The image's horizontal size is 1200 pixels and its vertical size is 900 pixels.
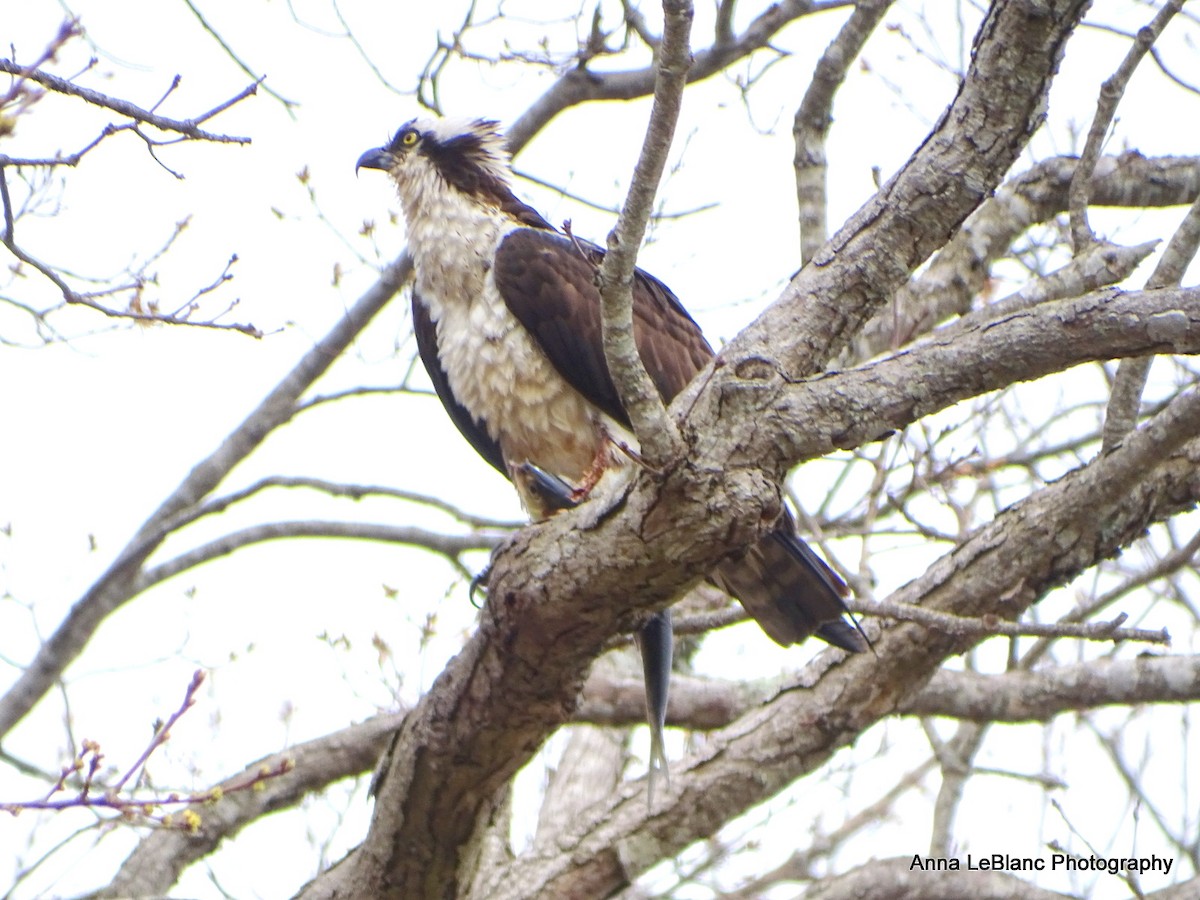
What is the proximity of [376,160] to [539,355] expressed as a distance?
1.35m

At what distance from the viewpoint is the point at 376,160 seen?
17.2ft

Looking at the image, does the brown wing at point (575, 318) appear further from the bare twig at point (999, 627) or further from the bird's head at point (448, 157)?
the bare twig at point (999, 627)

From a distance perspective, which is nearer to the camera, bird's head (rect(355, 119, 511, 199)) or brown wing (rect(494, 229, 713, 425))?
brown wing (rect(494, 229, 713, 425))

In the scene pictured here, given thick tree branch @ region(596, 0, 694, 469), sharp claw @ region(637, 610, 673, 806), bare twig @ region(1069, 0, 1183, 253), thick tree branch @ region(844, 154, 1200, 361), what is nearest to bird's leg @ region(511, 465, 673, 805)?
sharp claw @ region(637, 610, 673, 806)

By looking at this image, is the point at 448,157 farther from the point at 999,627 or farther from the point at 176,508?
the point at 999,627

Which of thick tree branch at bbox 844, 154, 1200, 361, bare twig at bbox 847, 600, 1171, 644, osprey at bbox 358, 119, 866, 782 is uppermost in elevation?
thick tree branch at bbox 844, 154, 1200, 361

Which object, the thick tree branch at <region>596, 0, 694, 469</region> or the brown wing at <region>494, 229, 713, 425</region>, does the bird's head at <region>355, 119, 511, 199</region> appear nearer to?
the brown wing at <region>494, 229, 713, 425</region>

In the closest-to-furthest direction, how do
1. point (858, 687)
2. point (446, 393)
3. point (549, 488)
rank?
1. point (858, 687)
2. point (549, 488)
3. point (446, 393)

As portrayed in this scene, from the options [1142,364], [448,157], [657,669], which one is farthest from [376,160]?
[1142,364]

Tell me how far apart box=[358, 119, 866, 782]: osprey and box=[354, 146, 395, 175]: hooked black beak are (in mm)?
183

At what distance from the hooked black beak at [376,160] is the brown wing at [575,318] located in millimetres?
868

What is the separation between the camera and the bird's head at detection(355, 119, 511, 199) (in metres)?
5.05

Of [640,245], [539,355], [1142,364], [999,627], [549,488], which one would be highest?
[539,355]

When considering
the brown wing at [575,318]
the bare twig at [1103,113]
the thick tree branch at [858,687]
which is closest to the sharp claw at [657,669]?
the thick tree branch at [858,687]
